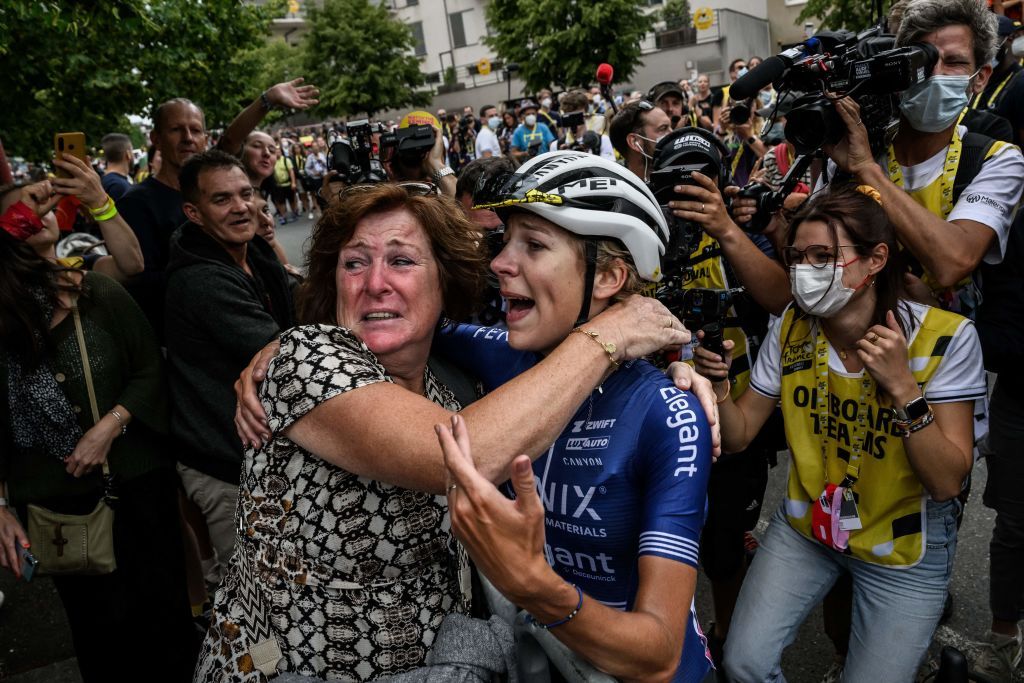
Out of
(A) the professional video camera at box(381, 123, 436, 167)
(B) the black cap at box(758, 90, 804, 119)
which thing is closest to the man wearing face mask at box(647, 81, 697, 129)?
(A) the professional video camera at box(381, 123, 436, 167)

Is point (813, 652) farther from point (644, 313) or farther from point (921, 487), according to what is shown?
point (644, 313)

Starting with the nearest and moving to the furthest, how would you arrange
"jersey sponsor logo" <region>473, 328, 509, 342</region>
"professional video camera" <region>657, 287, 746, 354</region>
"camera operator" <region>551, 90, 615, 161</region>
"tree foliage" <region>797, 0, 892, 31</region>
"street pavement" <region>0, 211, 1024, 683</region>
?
1. "professional video camera" <region>657, 287, 746, 354</region>
2. "jersey sponsor logo" <region>473, 328, 509, 342</region>
3. "street pavement" <region>0, 211, 1024, 683</region>
4. "camera operator" <region>551, 90, 615, 161</region>
5. "tree foliage" <region>797, 0, 892, 31</region>

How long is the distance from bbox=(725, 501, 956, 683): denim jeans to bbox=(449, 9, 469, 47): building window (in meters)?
50.6

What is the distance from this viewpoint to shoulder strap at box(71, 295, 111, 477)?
10.2ft

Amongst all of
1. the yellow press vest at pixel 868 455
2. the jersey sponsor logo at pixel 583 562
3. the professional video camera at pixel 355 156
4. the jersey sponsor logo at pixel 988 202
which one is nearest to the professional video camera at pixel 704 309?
the yellow press vest at pixel 868 455

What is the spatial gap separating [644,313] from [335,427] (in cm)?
→ 85

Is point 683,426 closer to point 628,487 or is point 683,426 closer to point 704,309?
point 628,487

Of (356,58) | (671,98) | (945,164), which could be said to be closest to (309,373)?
(945,164)

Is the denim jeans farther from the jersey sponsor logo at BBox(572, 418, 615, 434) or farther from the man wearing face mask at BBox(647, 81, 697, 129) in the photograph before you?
the man wearing face mask at BBox(647, 81, 697, 129)

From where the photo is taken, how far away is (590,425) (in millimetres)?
1974

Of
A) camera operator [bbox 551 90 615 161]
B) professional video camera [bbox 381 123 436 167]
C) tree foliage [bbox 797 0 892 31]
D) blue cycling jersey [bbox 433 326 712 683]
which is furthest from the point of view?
tree foliage [bbox 797 0 892 31]

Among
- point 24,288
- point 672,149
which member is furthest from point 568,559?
point 24,288

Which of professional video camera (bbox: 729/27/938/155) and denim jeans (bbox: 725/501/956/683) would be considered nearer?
denim jeans (bbox: 725/501/956/683)

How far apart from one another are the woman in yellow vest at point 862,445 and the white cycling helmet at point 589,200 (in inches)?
20.9
